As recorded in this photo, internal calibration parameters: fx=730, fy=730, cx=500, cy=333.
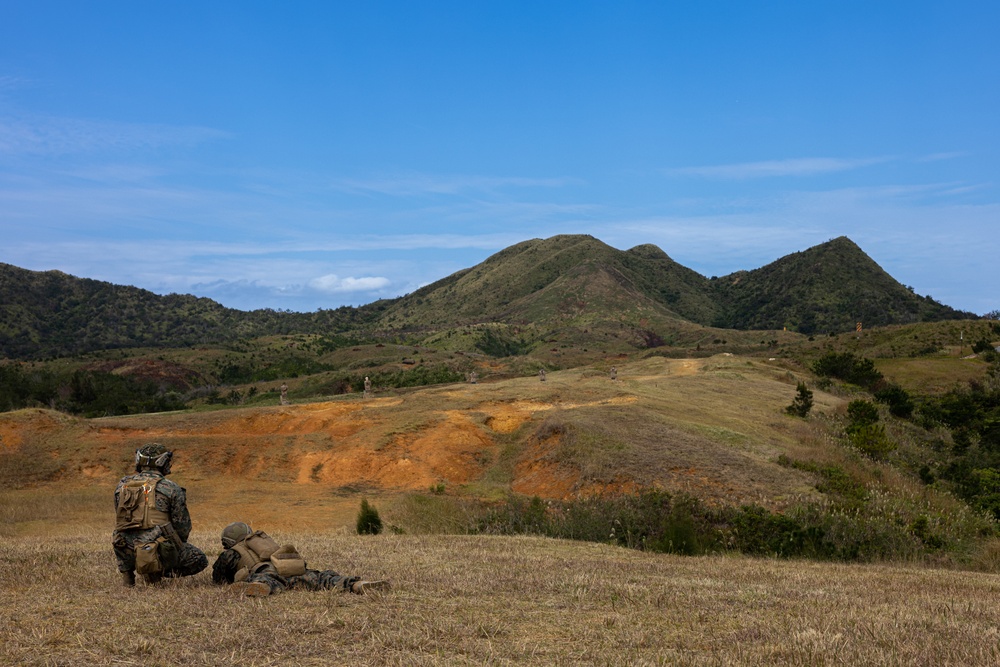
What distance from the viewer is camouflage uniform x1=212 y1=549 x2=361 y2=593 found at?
7621 millimetres

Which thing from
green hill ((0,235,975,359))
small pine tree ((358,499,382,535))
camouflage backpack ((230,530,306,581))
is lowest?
small pine tree ((358,499,382,535))

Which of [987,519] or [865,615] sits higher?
[865,615]

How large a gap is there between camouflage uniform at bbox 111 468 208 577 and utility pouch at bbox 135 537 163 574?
55 mm

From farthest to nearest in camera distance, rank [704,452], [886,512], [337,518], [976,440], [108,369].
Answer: [108,369]
[976,440]
[704,452]
[337,518]
[886,512]

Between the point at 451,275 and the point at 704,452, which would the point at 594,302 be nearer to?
the point at 451,275

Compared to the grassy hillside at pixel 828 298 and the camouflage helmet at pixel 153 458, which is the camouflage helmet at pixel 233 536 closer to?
the camouflage helmet at pixel 153 458

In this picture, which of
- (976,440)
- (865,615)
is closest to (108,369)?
(976,440)

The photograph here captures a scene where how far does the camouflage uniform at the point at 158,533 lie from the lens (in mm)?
7867

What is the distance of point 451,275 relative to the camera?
543 ft

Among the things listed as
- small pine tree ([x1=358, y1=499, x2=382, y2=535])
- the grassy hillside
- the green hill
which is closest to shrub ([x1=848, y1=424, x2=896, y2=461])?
small pine tree ([x1=358, y1=499, x2=382, y2=535])

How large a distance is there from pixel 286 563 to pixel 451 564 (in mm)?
2468

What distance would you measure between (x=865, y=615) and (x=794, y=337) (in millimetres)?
94477

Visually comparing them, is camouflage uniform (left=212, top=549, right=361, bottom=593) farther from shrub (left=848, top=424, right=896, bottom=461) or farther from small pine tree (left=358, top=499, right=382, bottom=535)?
shrub (left=848, top=424, right=896, bottom=461)

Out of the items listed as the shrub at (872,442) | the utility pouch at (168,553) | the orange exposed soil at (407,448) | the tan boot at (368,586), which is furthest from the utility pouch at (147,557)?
the shrub at (872,442)
